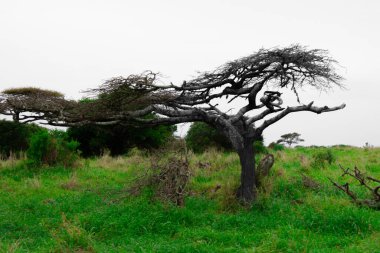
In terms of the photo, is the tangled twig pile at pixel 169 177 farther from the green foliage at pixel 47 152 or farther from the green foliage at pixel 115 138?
the green foliage at pixel 115 138

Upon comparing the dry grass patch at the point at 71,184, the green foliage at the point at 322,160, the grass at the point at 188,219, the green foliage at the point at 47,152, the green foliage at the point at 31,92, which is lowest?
the grass at the point at 188,219

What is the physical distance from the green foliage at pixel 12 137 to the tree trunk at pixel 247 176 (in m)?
16.3

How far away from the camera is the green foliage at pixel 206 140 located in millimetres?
24938

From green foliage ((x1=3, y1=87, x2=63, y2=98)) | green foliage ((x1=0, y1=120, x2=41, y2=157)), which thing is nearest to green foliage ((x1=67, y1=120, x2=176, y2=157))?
green foliage ((x1=0, y1=120, x2=41, y2=157))

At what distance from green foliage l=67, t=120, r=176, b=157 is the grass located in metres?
10.3

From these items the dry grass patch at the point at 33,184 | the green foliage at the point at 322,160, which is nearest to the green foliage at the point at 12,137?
the dry grass patch at the point at 33,184

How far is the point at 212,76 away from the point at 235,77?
663 millimetres

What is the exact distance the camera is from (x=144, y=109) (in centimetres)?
1179

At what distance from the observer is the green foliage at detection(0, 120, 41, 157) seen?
947 inches

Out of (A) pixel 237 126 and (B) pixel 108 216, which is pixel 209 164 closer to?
(A) pixel 237 126

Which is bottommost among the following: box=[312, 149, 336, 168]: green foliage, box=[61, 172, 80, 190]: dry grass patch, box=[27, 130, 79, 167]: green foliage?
box=[61, 172, 80, 190]: dry grass patch

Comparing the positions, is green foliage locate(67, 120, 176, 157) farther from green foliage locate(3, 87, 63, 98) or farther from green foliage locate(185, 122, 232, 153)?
green foliage locate(3, 87, 63, 98)

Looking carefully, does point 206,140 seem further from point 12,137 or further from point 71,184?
point 71,184

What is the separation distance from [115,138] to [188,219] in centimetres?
1746
